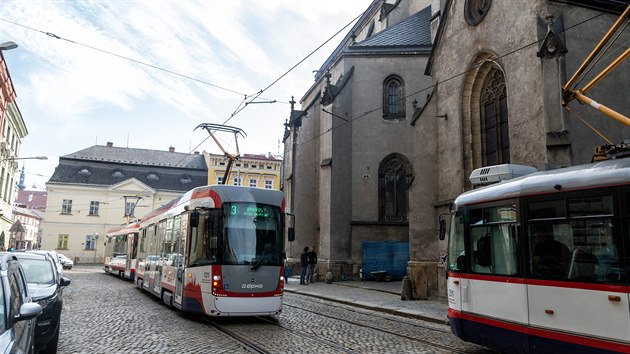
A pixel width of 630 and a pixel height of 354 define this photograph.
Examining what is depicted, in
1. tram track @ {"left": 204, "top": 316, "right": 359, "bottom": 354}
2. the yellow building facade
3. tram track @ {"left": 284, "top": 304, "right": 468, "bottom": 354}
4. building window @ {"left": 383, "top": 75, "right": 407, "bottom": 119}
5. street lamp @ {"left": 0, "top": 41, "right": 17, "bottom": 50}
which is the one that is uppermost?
the yellow building facade

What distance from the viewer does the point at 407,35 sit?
2575 cm

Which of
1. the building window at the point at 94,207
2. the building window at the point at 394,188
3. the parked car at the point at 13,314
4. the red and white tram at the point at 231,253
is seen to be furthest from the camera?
the building window at the point at 94,207

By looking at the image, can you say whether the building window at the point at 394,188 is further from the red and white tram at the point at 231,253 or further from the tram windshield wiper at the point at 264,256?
the tram windshield wiper at the point at 264,256

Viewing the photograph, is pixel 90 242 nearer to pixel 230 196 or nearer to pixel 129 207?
pixel 129 207

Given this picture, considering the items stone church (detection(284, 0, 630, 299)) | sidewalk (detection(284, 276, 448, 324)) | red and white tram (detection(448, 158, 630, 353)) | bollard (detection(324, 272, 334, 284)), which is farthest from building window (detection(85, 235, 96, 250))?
red and white tram (detection(448, 158, 630, 353))

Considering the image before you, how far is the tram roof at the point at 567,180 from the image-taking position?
5.71 metres

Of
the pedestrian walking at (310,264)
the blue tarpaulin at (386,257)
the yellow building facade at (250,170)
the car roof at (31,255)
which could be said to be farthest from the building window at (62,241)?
the car roof at (31,255)

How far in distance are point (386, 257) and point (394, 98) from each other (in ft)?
27.6

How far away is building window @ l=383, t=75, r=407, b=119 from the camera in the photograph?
82.4ft

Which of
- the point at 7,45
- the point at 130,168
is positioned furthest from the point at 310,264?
the point at 130,168

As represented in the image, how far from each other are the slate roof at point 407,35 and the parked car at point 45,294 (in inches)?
777

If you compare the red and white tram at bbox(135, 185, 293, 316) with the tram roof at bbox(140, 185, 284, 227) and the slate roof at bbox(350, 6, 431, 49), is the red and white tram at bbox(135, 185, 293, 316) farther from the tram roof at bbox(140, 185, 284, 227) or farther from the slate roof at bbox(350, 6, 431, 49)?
the slate roof at bbox(350, 6, 431, 49)

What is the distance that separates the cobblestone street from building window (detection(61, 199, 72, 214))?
135 ft

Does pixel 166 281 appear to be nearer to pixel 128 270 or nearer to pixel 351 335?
pixel 351 335
